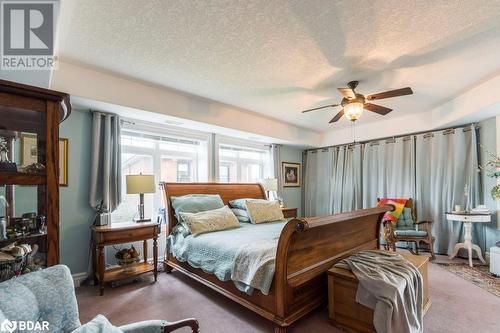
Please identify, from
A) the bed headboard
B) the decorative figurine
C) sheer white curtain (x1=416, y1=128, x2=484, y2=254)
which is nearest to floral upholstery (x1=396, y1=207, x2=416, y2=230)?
sheer white curtain (x1=416, y1=128, x2=484, y2=254)

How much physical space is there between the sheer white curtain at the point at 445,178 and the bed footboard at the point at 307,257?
7.77ft

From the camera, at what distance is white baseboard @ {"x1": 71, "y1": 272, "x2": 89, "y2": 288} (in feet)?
9.84

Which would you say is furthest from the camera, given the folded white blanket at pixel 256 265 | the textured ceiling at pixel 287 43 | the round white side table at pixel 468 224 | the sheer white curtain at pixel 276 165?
the sheer white curtain at pixel 276 165

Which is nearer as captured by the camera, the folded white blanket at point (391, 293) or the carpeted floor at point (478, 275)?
the folded white blanket at point (391, 293)

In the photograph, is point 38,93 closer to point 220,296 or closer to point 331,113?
point 220,296

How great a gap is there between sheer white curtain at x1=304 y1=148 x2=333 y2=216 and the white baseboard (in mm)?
4836

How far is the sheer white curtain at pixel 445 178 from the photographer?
3887 millimetres

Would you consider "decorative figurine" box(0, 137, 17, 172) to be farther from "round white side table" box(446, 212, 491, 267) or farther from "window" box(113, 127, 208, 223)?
"round white side table" box(446, 212, 491, 267)

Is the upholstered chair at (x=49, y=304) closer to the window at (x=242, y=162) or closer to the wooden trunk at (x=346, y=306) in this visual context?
the wooden trunk at (x=346, y=306)

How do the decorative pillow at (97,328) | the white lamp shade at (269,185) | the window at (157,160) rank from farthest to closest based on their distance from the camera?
the white lamp shade at (269,185) → the window at (157,160) → the decorative pillow at (97,328)

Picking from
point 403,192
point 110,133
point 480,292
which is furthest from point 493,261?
point 110,133

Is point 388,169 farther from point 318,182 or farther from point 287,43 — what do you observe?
point 287,43

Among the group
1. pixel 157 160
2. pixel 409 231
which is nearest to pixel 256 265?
pixel 157 160

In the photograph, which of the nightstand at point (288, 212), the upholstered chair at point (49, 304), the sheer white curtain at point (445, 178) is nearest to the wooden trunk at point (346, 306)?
the upholstered chair at point (49, 304)
